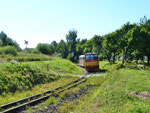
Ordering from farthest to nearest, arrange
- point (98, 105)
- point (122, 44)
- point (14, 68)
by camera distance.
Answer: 1. point (122, 44)
2. point (14, 68)
3. point (98, 105)

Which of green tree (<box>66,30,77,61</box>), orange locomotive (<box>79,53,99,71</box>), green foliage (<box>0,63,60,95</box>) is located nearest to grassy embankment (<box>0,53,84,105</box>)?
green foliage (<box>0,63,60,95</box>)

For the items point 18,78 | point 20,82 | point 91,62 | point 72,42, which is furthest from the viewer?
point 72,42

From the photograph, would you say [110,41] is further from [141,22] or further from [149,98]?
[149,98]

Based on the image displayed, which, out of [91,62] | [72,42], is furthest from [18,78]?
[72,42]

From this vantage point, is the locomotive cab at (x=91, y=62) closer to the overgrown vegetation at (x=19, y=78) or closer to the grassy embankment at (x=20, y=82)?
the overgrown vegetation at (x=19, y=78)

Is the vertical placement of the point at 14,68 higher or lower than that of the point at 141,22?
lower

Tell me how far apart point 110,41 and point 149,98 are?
31109 millimetres

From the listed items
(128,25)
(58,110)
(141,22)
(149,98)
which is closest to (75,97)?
(58,110)

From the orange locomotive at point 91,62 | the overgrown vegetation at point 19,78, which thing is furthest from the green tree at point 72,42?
the overgrown vegetation at point 19,78

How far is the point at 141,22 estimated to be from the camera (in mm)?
35750

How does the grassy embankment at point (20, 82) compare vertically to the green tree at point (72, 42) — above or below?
below

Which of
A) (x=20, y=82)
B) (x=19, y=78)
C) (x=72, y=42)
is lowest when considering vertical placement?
(x=20, y=82)

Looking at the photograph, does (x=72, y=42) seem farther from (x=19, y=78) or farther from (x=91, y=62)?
(x=19, y=78)

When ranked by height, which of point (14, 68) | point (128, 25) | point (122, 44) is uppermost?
point (128, 25)
